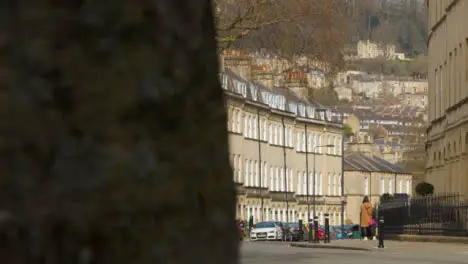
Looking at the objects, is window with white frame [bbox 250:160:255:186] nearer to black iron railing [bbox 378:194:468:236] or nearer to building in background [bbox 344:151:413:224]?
building in background [bbox 344:151:413:224]

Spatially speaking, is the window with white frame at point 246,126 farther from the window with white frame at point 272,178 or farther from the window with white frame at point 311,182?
the window with white frame at point 311,182

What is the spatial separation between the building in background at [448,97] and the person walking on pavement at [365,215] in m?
10.2

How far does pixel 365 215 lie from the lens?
46.8m

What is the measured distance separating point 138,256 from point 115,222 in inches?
3.1

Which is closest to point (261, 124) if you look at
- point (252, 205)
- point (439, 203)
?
point (252, 205)

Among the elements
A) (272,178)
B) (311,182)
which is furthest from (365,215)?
(311,182)

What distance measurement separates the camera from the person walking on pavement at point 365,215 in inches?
1807

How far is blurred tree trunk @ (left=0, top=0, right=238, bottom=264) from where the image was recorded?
2.15m

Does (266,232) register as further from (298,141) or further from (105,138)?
(105,138)

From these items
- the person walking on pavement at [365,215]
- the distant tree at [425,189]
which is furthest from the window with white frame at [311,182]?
the person walking on pavement at [365,215]

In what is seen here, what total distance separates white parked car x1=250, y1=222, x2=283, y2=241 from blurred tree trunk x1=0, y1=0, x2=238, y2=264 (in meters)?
75.6

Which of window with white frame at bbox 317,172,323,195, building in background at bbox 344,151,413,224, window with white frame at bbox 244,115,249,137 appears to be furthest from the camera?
building in background at bbox 344,151,413,224

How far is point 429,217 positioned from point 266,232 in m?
32.0

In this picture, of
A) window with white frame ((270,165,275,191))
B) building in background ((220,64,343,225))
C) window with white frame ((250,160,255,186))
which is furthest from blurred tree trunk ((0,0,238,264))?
window with white frame ((270,165,275,191))
